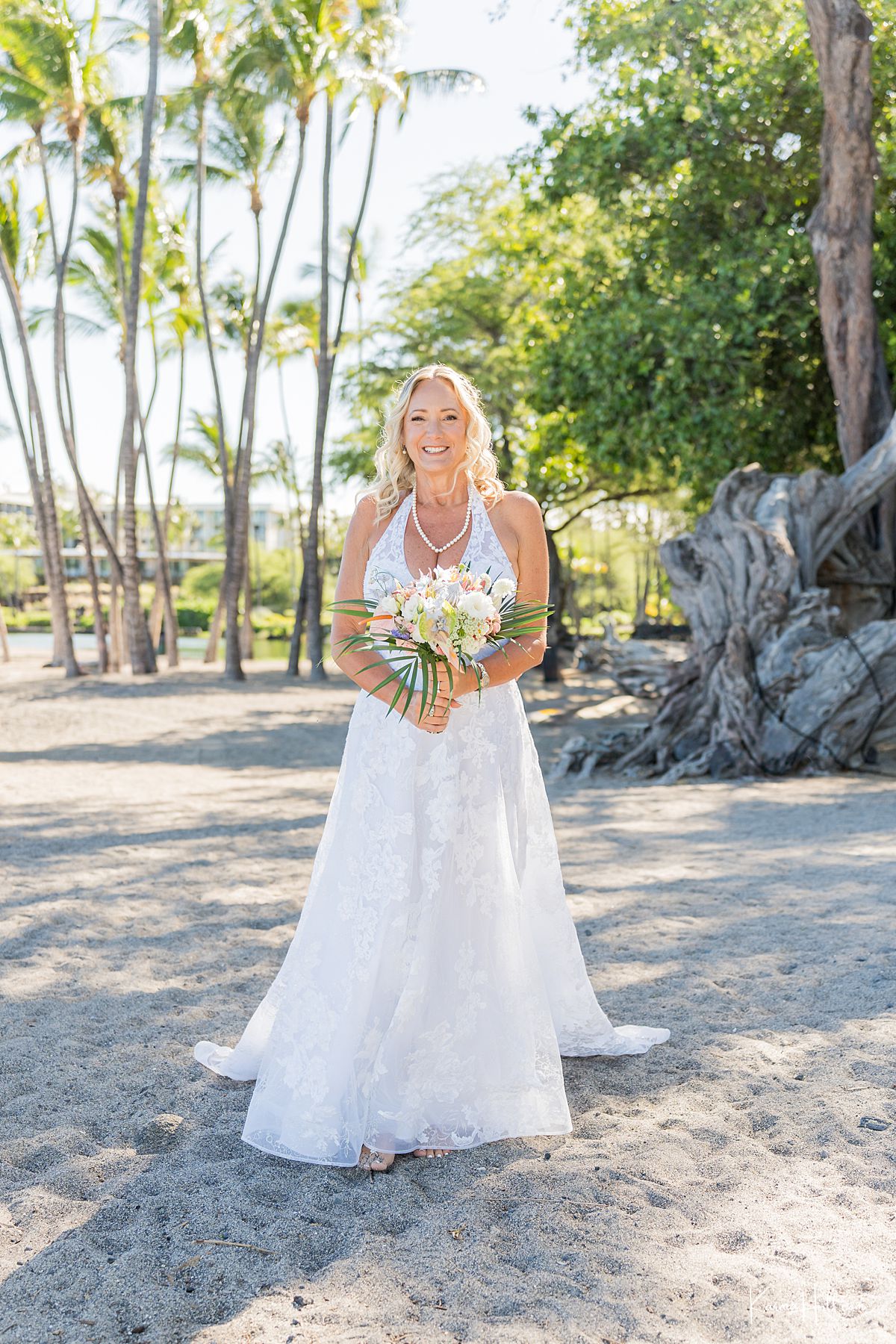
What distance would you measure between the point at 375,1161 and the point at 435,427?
77.2 inches

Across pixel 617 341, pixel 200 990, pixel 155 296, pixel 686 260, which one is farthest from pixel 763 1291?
pixel 155 296

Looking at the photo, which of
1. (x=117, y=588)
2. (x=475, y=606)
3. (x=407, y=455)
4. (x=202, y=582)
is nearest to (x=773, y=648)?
(x=407, y=455)

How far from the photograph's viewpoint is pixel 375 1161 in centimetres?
291

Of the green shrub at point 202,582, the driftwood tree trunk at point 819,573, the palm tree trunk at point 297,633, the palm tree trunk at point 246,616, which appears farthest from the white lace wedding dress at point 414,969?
the green shrub at point 202,582

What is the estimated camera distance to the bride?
9.75 ft

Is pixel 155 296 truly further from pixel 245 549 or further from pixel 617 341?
pixel 617 341

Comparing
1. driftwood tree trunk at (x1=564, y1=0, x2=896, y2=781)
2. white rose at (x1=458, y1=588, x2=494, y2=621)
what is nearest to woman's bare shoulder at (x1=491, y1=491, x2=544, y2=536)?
white rose at (x1=458, y1=588, x2=494, y2=621)

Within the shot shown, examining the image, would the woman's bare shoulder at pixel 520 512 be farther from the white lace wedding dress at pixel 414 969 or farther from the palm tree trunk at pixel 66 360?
the palm tree trunk at pixel 66 360

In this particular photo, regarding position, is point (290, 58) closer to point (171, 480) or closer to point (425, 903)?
point (171, 480)

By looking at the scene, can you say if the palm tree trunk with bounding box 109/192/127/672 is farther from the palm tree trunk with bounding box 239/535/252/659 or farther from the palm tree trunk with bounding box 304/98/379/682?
the palm tree trunk with bounding box 304/98/379/682

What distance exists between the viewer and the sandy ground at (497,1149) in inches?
91.6

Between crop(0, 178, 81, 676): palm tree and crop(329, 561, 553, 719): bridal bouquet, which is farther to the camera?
crop(0, 178, 81, 676): palm tree

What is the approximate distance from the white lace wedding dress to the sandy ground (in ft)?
0.48

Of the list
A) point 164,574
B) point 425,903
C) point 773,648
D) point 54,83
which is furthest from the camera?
point 164,574
